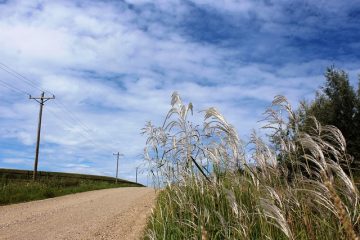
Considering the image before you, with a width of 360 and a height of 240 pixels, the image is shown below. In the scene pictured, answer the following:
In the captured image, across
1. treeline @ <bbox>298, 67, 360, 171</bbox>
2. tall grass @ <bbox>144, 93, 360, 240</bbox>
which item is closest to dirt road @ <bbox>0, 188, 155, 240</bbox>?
tall grass @ <bbox>144, 93, 360, 240</bbox>

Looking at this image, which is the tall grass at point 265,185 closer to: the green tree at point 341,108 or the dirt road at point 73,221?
the dirt road at point 73,221

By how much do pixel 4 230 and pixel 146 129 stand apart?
6674 millimetres

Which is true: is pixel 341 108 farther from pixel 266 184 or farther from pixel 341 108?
pixel 266 184

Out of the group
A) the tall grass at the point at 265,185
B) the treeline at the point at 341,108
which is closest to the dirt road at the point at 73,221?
the tall grass at the point at 265,185

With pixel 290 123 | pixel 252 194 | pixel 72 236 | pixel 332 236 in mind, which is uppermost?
pixel 290 123

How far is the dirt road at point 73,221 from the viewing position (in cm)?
1081

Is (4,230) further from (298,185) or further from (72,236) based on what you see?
(298,185)

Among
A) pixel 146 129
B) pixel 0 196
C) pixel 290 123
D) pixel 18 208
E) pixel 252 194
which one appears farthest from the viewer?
pixel 0 196

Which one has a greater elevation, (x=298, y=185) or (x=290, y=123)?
(x=290, y=123)

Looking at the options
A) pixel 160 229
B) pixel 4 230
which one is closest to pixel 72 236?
pixel 4 230

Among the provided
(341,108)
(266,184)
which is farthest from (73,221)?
(341,108)

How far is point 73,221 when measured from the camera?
1284cm

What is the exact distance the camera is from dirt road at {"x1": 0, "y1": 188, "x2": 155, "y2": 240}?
10812 mm

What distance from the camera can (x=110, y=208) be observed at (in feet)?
53.4
